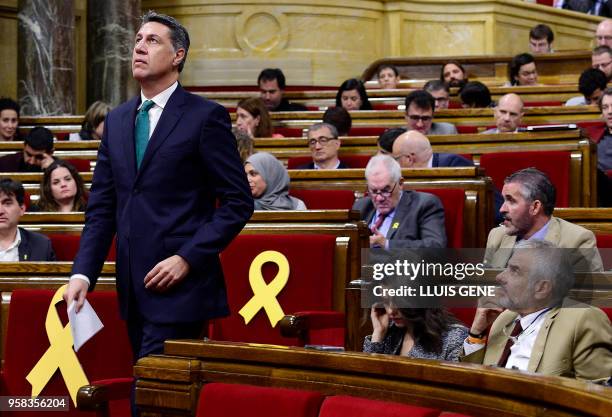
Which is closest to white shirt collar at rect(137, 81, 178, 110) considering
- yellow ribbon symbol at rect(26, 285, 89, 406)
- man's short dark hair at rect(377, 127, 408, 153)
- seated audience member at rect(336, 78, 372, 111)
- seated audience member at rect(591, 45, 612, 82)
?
yellow ribbon symbol at rect(26, 285, 89, 406)

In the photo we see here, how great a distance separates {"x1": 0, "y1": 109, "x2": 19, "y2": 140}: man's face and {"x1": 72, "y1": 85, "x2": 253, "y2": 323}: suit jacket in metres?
5.18

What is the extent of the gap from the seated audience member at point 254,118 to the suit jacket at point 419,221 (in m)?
2.46

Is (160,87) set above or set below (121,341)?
above

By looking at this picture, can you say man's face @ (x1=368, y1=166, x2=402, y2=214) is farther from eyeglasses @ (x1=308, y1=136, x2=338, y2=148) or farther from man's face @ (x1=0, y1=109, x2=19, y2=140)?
man's face @ (x1=0, y1=109, x2=19, y2=140)

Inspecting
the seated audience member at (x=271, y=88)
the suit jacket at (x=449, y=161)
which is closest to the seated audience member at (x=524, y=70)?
the seated audience member at (x=271, y=88)

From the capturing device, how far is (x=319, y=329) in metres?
3.74

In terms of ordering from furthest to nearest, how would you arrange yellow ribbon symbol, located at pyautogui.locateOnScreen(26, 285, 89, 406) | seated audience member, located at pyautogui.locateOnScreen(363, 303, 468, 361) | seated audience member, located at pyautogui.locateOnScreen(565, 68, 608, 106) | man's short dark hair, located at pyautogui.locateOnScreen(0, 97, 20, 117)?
man's short dark hair, located at pyautogui.locateOnScreen(0, 97, 20, 117) < seated audience member, located at pyautogui.locateOnScreen(565, 68, 608, 106) < yellow ribbon symbol, located at pyautogui.locateOnScreen(26, 285, 89, 406) < seated audience member, located at pyautogui.locateOnScreen(363, 303, 468, 361)

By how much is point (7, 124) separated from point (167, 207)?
5302 millimetres

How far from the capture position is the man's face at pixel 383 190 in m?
4.61

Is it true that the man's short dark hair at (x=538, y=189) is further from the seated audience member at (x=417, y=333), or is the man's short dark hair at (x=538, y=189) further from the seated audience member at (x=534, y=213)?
the seated audience member at (x=417, y=333)

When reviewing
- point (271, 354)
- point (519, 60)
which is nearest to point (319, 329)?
point (271, 354)

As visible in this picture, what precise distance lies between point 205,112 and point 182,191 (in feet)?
0.59

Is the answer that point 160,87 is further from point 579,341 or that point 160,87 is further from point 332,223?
point 332,223

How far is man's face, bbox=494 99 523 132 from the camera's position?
6.34 metres
